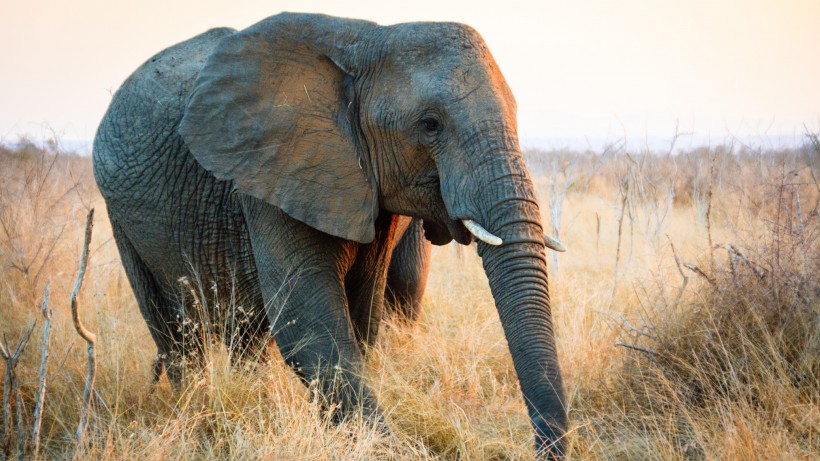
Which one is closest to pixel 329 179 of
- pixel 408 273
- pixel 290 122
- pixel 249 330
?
pixel 290 122

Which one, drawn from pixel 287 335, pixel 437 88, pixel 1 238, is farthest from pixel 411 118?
pixel 1 238

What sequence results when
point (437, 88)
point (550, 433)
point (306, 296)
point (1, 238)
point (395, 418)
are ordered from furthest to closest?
point (1, 238) < point (395, 418) < point (306, 296) < point (437, 88) < point (550, 433)

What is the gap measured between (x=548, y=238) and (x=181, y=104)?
232cm

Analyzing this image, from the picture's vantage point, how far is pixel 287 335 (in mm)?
4785

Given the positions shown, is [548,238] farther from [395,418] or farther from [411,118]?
[395,418]

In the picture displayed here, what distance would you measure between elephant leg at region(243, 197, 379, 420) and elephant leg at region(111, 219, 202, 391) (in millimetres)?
1346

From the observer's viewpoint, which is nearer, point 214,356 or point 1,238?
point 214,356

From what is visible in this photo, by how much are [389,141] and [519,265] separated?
937 millimetres

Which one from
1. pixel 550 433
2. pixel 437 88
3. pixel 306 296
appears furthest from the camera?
pixel 306 296

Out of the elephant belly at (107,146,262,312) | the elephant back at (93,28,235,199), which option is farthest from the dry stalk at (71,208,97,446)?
the elephant back at (93,28,235,199)

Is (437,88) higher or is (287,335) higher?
(437,88)

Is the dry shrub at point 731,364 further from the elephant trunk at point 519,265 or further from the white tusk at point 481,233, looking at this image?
the white tusk at point 481,233

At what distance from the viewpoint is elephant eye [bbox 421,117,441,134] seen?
4266 millimetres

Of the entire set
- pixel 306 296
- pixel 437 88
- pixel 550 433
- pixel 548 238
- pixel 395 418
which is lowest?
pixel 395 418
